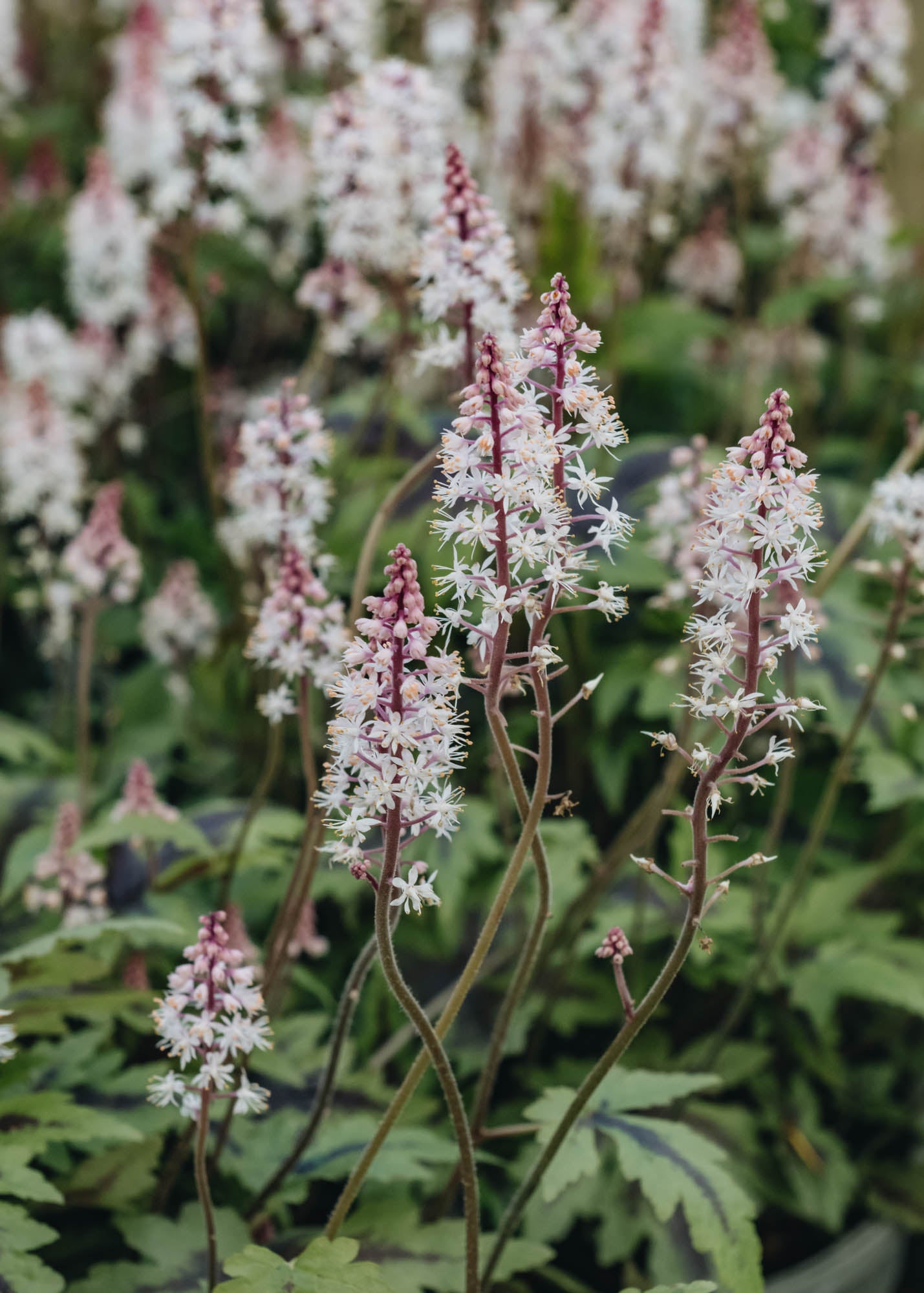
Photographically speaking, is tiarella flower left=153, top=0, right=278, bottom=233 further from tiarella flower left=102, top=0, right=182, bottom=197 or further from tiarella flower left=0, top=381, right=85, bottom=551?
tiarella flower left=102, top=0, right=182, bottom=197

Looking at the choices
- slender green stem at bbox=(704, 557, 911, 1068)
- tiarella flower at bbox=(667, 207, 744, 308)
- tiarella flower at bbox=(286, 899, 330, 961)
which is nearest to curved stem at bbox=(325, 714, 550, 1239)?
tiarella flower at bbox=(286, 899, 330, 961)

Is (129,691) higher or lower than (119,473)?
lower

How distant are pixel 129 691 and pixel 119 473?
104 centimetres

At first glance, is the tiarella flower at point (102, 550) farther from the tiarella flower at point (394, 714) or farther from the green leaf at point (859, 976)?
the green leaf at point (859, 976)

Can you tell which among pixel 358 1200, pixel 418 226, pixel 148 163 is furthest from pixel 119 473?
pixel 358 1200

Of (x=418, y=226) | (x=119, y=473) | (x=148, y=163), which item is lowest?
(x=119, y=473)

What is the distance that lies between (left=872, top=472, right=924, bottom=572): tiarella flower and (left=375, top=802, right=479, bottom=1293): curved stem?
1160 mm

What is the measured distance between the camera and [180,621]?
3152mm

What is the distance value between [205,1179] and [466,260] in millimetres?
1325

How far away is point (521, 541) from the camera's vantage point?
122 cm

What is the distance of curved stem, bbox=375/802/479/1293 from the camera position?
128cm

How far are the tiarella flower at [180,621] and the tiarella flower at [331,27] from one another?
4.25ft

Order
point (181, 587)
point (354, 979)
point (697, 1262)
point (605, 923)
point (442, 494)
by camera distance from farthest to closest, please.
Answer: point (181, 587) < point (605, 923) < point (697, 1262) < point (354, 979) < point (442, 494)

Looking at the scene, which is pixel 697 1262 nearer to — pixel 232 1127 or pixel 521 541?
pixel 232 1127
